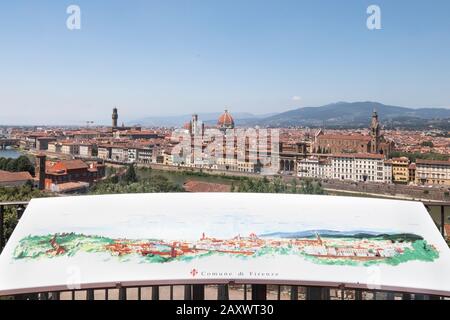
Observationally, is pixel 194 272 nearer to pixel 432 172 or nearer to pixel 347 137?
pixel 432 172

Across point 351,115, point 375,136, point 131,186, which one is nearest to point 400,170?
point 375,136

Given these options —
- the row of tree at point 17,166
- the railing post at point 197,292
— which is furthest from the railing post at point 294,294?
the row of tree at point 17,166

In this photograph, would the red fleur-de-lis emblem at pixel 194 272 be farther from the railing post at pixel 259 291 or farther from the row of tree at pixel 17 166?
the row of tree at pixel 17 166

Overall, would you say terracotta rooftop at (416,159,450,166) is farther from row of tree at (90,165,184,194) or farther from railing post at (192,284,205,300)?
railing post at (192,284,205,300)

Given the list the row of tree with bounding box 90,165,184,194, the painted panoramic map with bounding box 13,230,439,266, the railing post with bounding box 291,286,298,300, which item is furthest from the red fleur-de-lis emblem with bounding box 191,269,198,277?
the row of tree with bounding box 90,165,184,194

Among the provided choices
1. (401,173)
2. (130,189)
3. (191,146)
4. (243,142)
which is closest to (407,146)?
(401,173)

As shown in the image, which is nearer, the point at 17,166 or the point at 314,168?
the point at 17,166
